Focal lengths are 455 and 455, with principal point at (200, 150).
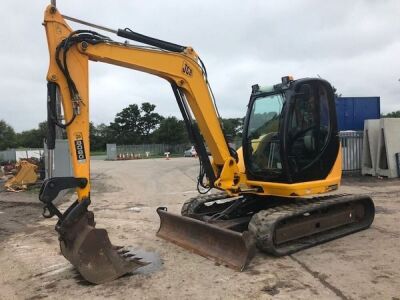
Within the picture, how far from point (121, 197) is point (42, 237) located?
555cm

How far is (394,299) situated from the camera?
466 cm

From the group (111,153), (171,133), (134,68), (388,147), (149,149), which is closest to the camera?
(134,68)

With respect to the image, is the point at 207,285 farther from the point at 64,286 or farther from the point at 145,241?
the point at 145,241

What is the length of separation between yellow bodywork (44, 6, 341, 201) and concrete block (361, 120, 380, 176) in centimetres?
931

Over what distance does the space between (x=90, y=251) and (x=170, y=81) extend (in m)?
2.77

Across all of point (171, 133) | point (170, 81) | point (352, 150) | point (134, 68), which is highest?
point (171, 133)

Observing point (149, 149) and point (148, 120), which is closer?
point (149, 149)

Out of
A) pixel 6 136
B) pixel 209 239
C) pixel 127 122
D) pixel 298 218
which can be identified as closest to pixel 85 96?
pixel 209 239

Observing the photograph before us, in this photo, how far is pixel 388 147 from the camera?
15398 millimetres

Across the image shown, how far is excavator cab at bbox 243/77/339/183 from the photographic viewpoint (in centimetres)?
688

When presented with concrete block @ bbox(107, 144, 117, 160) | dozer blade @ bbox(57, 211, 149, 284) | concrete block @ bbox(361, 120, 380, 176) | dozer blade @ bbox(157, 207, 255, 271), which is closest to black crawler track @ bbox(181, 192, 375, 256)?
dozer blade @ bbox(157, 207, 255, 271)

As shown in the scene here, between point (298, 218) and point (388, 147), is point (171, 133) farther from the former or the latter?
point (298, 218)

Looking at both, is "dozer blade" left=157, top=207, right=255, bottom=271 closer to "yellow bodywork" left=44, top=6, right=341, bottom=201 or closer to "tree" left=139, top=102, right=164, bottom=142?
"yellow bodywork" left=44, top=6, right=341, bottom=201

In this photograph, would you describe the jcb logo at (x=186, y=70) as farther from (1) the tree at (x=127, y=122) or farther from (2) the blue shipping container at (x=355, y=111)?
(1) the tree at (x=127, y=122)
